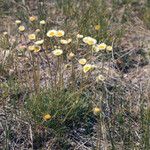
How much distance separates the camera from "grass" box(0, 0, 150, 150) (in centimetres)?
236

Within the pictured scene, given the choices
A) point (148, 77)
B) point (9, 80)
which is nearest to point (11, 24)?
point (9, 80)

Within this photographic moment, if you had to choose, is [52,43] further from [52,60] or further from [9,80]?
[9,80]

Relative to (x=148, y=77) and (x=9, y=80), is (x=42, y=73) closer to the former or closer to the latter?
(x=9, y=80)

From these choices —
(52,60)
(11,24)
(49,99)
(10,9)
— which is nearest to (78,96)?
(49,99)

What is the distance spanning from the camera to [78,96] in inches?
97.0

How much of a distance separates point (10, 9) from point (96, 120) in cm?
152

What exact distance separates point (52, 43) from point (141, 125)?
91 centimetres

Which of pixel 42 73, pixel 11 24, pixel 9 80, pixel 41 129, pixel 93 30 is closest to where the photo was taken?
pixel 41 129

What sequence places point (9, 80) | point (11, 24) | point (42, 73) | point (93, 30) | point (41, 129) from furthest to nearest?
1. point (11, 24)
2. point (93, 30)
3. point (42, 73)
4. point (9, 80)
5. point (41, 129)

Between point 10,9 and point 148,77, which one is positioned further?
point 10,9

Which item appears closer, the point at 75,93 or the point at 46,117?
the point at 46,117

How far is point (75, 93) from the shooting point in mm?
2441

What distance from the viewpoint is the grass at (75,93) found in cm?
236

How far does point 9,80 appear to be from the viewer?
2.62m
